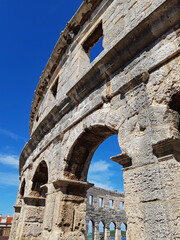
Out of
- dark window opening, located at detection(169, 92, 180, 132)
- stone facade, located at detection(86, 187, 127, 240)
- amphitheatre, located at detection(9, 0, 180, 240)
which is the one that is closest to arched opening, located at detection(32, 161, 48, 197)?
amphitheatre, located at detection(9, 0, 180, 240)

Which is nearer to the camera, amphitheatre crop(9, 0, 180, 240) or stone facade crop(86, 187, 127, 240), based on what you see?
amphitheatre crop(9, 0, 180, 240)

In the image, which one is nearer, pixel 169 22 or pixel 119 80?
pixel 169 22

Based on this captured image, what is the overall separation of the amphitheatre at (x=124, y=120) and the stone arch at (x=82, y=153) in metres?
0.02

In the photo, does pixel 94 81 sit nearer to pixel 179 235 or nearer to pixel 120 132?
pixel 120 132

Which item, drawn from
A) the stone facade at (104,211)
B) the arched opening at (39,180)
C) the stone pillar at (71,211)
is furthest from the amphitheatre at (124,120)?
the stone facade at (104,211)

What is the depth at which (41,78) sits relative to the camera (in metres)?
8.24

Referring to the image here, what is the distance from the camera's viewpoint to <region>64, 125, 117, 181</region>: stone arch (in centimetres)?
401

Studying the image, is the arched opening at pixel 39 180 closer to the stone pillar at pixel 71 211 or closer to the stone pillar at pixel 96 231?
the stone pillar at pixel 71 211

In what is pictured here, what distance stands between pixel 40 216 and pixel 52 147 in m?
2.47

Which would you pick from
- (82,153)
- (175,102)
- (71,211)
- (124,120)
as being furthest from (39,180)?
(175,102)

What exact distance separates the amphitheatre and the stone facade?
39.9ft

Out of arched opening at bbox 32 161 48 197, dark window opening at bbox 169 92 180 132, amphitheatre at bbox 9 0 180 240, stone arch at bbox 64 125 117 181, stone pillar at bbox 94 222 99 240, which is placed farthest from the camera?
stone pillar at bbox 94 222 99 240

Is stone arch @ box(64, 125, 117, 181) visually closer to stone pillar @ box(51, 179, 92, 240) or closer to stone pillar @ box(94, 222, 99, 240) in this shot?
stone pillar @ box(51, 179, 92, 240)

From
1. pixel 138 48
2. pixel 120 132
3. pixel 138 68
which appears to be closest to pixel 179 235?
pixel 120 132
